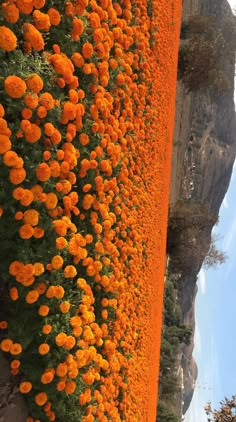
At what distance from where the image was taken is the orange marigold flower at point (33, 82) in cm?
444

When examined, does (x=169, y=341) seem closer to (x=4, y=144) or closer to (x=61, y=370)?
(x=61, y=370)

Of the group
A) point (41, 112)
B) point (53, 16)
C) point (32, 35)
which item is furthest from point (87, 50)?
point (41, 112)

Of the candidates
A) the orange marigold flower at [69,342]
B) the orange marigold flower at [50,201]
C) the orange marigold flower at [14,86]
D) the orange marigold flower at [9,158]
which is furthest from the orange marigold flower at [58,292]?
the orange marigold flower at [14,86]

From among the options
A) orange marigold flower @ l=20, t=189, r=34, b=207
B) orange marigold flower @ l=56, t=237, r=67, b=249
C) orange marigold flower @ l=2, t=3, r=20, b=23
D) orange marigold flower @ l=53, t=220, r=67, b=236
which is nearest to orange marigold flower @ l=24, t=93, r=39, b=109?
orange marigold flower @ l=2, t=3, r=20, b=23

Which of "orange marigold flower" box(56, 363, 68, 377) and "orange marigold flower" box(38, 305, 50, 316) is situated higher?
"orange marigold flower" box(38, 305, 50, 316)

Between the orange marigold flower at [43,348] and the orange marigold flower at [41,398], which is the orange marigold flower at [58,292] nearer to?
the orange marigold flower at [43,348]

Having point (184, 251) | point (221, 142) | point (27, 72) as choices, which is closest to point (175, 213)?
point (184, 251)

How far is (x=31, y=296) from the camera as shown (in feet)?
15.7

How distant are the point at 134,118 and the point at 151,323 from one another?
17.4 ft

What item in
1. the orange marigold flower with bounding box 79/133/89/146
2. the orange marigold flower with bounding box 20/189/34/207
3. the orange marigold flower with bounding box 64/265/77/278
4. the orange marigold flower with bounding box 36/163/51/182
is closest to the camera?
the orange marigold flower with bounding box 20/189/34/207

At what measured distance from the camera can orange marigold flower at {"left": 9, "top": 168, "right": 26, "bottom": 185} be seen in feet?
14.2

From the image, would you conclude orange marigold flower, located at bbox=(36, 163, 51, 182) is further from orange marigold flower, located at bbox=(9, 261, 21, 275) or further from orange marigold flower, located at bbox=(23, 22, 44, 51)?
orange marigold flower, located at bbox=(23, 22, 44, 51)

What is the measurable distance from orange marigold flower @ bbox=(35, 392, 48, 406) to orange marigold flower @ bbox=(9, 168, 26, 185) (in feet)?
8.19

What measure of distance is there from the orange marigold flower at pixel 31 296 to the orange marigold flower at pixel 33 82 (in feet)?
6.66
